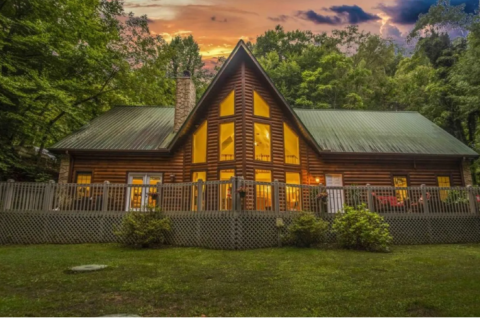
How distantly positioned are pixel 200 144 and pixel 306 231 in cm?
754

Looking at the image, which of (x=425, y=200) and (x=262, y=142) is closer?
(x=425, y=200)

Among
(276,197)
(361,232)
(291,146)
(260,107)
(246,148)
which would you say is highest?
(260,107)

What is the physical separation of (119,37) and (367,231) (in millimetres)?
21912

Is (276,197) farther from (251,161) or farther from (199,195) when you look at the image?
(251,161)

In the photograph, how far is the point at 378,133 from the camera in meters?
17.9

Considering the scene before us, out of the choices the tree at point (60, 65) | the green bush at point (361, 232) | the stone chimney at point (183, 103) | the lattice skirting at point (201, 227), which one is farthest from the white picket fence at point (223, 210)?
the stone chimney at point (183, 103)

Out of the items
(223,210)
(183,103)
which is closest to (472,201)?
(223,210)

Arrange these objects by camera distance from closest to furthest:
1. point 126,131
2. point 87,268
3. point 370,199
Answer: point 87,268 → point 370,199 → point 126,131

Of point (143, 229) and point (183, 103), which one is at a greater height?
point (183, 103)

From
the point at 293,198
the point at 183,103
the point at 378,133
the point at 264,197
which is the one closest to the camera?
the point at 264,197

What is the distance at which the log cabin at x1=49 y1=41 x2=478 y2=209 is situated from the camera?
14.3 meters

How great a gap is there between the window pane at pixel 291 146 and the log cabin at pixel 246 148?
0.05 meters

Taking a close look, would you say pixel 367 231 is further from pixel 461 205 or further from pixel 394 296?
pixel 461 205

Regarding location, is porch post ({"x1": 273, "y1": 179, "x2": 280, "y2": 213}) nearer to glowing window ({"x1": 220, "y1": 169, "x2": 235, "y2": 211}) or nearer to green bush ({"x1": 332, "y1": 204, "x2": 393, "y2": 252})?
glowing window ({"x1": 220, "y1": 169, "x2": 235, "y2": 211})
